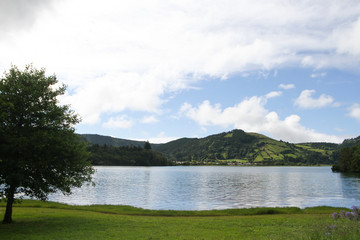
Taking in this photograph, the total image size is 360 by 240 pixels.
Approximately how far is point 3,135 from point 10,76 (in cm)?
641

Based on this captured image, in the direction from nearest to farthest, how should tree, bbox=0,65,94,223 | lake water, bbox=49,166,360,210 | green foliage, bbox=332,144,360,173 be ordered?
tree, bbox=0,65,94,223
lake water, bbox=49,166,360,210
green foliage, bbox=332,144,360,173

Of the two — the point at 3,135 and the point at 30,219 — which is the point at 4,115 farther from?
the point at 30,219

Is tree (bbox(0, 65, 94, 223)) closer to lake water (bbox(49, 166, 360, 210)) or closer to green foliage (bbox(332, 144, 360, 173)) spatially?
lake water (bbox(49, 166, 360, 210))

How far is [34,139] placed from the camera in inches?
1009

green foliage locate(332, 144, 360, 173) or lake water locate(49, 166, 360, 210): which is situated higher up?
green foliage locate(332, 144, 360, 173)

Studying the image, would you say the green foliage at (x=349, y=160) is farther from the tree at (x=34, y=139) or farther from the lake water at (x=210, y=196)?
the tree at (x=34, y=139)

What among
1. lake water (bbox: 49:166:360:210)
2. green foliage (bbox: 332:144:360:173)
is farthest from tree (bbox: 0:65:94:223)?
green foliage (bbox: 332:144:360:173)

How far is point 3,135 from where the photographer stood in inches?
1000

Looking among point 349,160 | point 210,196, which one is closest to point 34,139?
point 210,196

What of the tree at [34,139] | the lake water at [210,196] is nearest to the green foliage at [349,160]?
the lake water at [210,196]

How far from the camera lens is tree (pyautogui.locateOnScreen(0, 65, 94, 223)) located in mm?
25328

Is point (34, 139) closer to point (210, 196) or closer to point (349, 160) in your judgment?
point (210, 196)

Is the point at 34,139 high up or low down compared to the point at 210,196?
up

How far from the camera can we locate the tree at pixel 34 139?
25.3 meters
